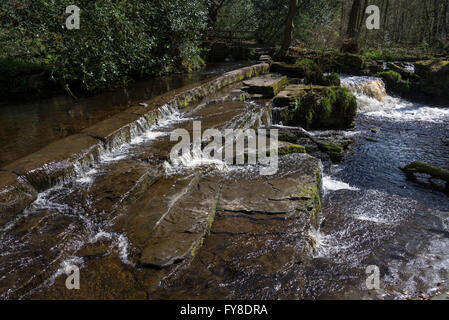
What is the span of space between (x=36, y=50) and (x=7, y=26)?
0.79m

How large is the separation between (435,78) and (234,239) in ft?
39.8

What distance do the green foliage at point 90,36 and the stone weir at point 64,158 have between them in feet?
8.10

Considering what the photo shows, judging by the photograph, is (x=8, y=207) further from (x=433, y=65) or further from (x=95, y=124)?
(x=433, y=65)

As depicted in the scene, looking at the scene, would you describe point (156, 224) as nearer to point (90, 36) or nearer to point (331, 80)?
point (90, 36)

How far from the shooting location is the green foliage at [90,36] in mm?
7348

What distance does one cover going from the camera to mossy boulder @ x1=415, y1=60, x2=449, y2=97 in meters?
11.2

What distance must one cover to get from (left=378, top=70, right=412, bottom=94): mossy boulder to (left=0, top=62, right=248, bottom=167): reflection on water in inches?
340

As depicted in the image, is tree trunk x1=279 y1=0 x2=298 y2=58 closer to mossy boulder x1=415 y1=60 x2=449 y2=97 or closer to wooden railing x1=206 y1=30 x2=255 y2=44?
wooden railing x1=206 y1=30 x2=255 y2=44

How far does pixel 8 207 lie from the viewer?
3.45 metres

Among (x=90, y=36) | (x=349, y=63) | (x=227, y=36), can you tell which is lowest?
(x=349, y=63)

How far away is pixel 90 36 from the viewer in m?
7.86

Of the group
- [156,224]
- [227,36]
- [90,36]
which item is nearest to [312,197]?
[156,224]

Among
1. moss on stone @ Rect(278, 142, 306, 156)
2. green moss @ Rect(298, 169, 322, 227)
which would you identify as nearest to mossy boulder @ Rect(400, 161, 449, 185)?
moss on stone @ Rect(278, 142, 306, 156)
